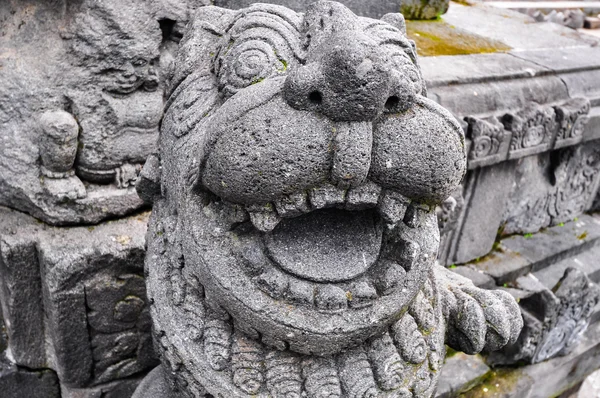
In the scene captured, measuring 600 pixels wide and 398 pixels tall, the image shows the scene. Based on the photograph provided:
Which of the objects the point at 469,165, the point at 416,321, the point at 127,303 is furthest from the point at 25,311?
the point at 469,165

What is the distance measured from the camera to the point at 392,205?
1.17 m

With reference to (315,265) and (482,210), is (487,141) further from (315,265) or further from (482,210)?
(315,265)

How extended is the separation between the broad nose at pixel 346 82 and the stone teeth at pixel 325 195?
0.13m

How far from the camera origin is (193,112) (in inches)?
52.4

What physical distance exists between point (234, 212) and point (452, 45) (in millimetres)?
2417

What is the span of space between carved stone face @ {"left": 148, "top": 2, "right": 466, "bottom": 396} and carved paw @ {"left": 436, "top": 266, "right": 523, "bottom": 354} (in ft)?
0.28

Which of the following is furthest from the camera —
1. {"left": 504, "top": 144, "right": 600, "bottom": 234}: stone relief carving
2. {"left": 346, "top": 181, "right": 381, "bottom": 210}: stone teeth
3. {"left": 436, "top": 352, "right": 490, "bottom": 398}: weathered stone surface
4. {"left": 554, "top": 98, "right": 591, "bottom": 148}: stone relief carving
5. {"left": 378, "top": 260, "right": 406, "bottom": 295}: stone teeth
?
{"left": 504, "top": 144, "right": 600, "bottom": 234}: stone relief carving

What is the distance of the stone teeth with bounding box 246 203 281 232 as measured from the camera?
1.17 m

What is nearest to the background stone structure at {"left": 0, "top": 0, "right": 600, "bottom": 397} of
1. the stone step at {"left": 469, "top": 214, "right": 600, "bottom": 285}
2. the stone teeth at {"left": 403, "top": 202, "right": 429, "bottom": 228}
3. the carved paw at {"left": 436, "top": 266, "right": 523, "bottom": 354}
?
the stone step at {"left": 469, "top": 214, "right": 600, "bottom": 285}

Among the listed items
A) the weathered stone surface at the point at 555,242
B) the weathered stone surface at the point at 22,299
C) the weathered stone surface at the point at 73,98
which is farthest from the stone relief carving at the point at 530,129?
the weathered stone surface at the point at 22,299

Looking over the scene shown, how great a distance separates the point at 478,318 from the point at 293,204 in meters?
0.61

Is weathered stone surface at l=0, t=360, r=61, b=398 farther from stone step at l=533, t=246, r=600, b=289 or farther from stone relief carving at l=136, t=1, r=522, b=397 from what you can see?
stone step at l=533, t=246, r=600, b=289

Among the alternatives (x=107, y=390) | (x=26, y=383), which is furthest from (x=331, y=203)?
(x=26, y=383)

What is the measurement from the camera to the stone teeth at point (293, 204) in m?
1.13
